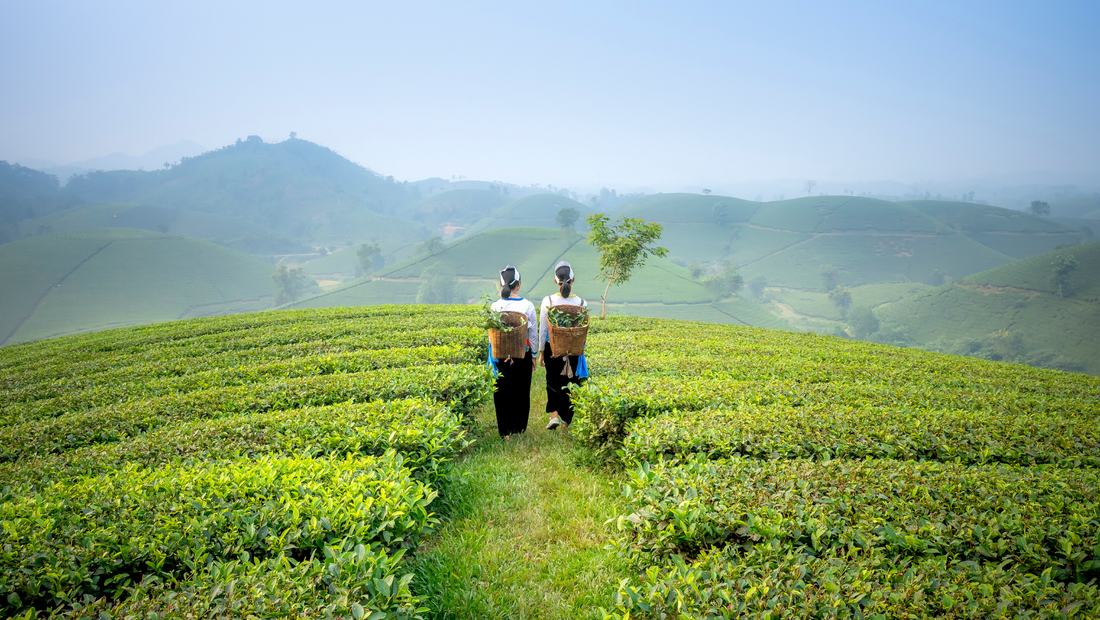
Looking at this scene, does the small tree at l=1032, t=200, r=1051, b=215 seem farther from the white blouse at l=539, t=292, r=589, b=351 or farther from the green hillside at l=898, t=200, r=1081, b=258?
the white blouse at l=539, t=292, r=589, b=351

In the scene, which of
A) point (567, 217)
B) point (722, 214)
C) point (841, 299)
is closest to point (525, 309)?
point (841, 299)

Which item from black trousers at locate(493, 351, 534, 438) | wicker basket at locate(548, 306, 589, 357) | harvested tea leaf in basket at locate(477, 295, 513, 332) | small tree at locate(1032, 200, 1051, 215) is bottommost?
black trousers at locate(493, 351, 534, 438)

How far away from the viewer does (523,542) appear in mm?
4559

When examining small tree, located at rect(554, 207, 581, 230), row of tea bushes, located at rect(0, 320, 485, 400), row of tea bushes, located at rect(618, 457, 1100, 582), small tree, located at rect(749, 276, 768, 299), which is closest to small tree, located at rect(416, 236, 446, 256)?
small tree, located at rect(554, 207, 581, 230)

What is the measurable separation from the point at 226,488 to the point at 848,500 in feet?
15.3

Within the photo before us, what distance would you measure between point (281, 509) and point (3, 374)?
1073 centimetres

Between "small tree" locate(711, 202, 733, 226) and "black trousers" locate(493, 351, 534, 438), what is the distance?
7618 inches

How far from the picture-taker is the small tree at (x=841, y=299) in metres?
121

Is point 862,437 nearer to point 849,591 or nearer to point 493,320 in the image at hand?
point 849,591

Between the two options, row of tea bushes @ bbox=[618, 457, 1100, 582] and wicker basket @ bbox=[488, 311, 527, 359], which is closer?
row of tea bushes @ bbox=[618, 457, 1100, 582]

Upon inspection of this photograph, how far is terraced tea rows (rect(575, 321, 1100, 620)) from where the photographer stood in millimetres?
2732

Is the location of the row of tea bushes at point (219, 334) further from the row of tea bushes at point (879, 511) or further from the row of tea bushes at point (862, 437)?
the row of tea bushes at point (879, 511)

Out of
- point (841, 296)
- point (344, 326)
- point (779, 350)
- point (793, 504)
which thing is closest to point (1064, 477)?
point (793, 504)

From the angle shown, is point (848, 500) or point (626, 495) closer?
point (848, 500)
